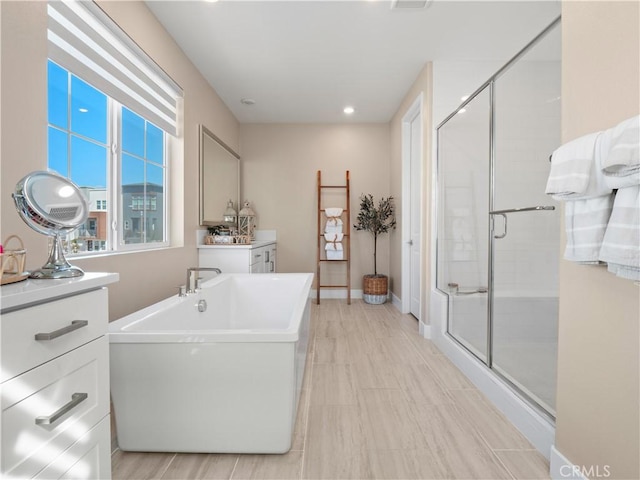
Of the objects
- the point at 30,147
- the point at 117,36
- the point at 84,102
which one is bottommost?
the point at 30,147

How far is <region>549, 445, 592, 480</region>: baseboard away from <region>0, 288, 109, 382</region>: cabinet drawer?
63.1 inches

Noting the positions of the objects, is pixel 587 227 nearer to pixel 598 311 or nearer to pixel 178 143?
pixel 598 311

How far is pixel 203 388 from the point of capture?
1.42 m

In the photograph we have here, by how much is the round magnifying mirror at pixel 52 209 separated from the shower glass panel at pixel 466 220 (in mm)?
2220

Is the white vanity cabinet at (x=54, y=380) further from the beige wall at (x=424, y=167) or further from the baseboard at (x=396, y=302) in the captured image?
the baseboard at (x=396, y=302)

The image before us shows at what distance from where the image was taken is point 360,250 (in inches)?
194

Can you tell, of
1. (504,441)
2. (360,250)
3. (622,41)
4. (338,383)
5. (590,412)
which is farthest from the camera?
(360,250)

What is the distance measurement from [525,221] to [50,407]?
268 centimetres

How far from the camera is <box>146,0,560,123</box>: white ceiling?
7.78 ft

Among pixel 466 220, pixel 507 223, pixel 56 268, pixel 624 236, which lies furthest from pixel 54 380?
pixel 466 220

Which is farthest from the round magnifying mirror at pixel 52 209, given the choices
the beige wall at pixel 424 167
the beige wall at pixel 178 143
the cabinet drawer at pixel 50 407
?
the beige wall at pixel 424 167

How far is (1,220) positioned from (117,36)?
4.50ft

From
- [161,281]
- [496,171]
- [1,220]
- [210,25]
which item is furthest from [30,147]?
[496,171]

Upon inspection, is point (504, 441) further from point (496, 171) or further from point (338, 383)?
point (496, 171)
